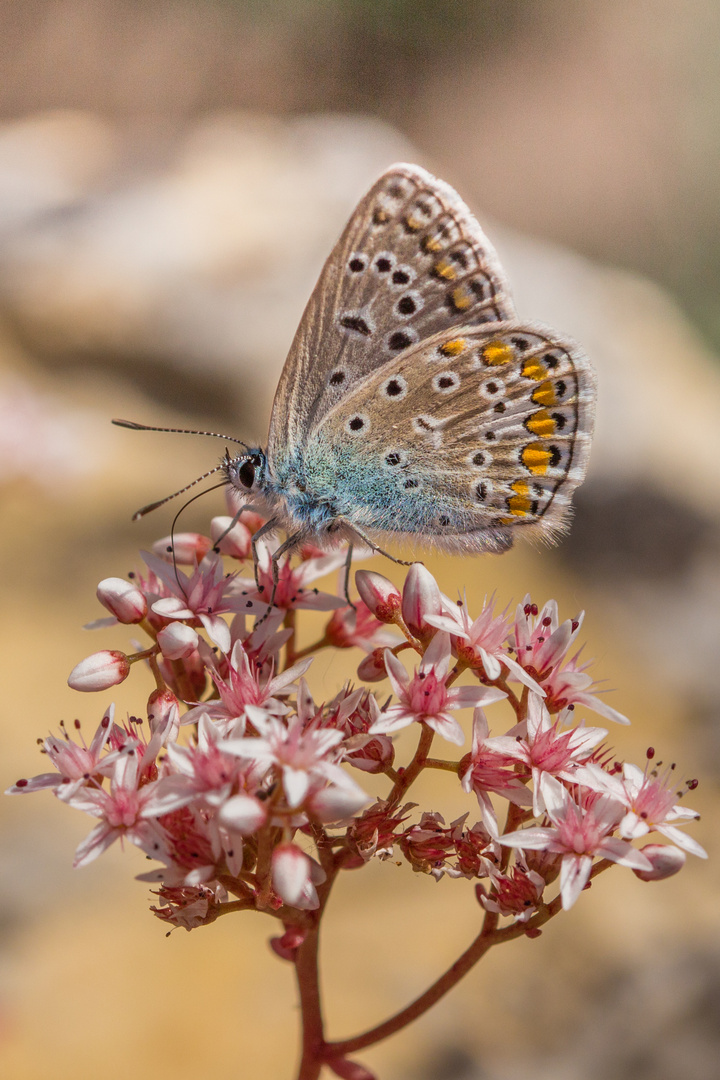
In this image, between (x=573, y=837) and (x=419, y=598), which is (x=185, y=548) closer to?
(x=419, y=598)

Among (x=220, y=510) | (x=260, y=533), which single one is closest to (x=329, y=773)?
(x=260, y=533)

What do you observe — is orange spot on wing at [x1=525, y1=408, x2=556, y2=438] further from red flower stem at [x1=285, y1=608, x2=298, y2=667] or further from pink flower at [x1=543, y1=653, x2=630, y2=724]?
red flower stem at [x1=285, y1=608, x2=298, y2=667]

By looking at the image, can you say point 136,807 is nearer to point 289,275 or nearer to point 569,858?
point 569,858

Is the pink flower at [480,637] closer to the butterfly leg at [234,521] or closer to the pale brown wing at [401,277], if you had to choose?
the butterfly leg at [234,521]

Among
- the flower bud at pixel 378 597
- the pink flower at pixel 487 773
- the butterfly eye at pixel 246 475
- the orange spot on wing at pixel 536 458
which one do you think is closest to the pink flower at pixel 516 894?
the pink flower at pixel 487 773

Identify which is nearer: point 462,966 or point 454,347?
point 462,966

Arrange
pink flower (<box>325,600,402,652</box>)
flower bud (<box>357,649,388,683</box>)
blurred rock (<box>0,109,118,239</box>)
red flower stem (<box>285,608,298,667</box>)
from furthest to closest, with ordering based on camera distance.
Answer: blurred rock (<box>0,109,118,239</box>), pink flower (<box>325,600,402,652</box>), red flower stem (<box>285,608,298,667</box>), flower bud (<box>357,649,388,683</box>)

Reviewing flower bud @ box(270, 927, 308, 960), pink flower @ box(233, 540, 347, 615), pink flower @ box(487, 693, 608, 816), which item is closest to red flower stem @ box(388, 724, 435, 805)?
pink flower @ box(487, 693, 608, 816)
